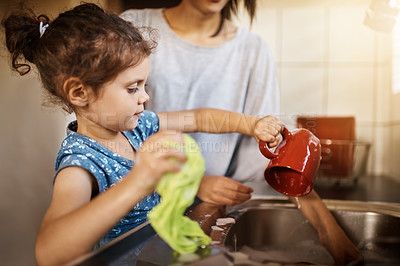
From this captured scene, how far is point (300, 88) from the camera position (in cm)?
160

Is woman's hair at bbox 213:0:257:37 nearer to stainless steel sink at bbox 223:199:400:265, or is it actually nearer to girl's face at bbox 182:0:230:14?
girl's face at bbox 182:0:230:14

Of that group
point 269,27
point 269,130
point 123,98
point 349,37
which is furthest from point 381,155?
point 123,98

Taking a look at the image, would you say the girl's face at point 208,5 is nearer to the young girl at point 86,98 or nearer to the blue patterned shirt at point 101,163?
the young girl at point 86,98

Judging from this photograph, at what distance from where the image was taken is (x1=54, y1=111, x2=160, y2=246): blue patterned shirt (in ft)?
1.83

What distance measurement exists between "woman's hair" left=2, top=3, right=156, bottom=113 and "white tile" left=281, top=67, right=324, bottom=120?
107cm

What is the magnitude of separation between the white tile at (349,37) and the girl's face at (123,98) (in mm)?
1199

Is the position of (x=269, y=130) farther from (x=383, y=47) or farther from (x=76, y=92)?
(x=383, y=47)

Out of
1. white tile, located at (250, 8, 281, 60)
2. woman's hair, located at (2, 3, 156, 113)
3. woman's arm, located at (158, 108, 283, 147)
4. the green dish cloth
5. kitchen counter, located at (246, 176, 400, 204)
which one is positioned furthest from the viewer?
white tile, located at (250, 8, 281, 60)

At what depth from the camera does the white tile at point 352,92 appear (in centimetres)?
160

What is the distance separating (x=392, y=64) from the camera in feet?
4.93

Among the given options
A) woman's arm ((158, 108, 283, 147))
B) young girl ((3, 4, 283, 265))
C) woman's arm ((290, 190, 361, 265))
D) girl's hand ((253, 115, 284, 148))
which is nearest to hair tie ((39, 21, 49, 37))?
young girl ((3, 4, 283, 265))

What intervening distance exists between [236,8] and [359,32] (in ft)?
2.87

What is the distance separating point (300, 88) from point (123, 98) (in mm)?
1169

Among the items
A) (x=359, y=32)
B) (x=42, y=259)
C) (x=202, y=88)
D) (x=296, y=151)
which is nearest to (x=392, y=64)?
(x=359, y=32)
